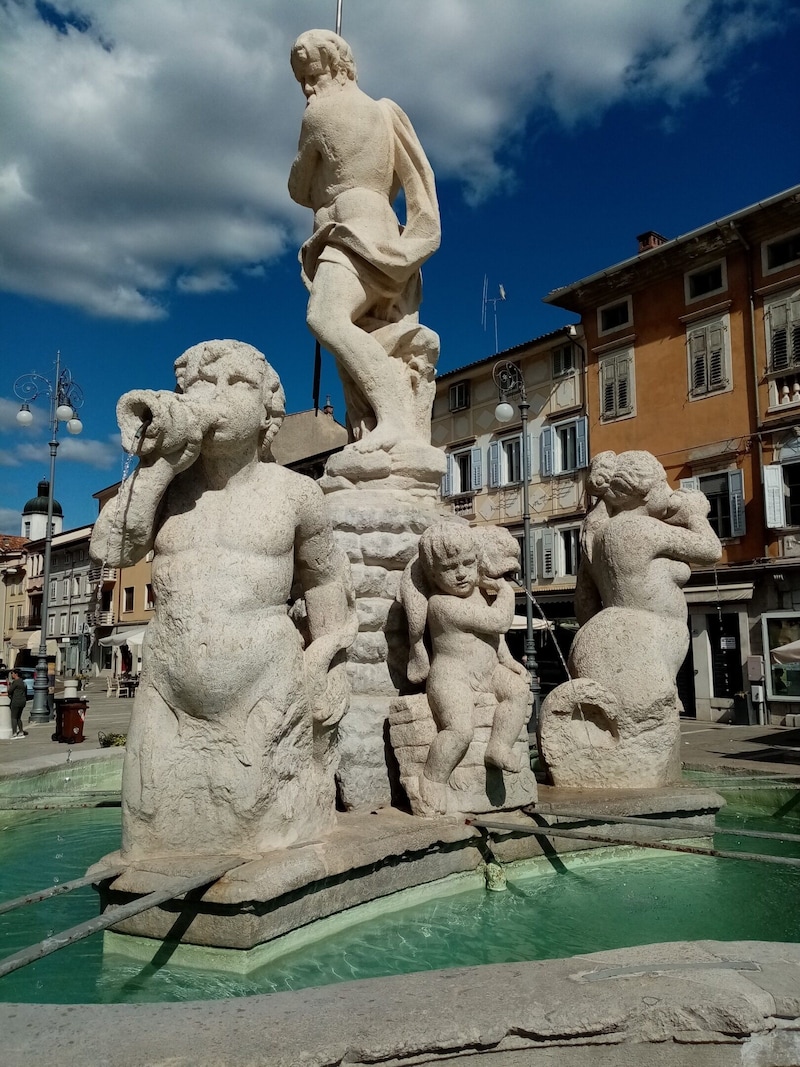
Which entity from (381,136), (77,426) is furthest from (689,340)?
(381,136)

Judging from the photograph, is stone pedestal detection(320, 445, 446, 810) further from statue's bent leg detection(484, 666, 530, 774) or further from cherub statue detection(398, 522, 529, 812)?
statue's bent leg detection(484, 666, 530, 774)

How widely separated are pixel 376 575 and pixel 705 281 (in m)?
22.4

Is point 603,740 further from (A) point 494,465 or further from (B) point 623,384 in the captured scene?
(A) point 494,465

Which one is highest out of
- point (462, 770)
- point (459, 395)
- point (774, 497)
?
point (459, 395)

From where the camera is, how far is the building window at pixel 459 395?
102ft

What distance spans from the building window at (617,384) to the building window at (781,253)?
15.1ft

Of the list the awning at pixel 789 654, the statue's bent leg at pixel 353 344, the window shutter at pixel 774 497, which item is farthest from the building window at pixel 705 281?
the statue's bent leg at pixel 353 344

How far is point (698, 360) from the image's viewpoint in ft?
78.6

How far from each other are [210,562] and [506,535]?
1576 millimetres

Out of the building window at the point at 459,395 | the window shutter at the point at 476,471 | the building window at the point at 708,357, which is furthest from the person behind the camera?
the building window at the point at 459,395

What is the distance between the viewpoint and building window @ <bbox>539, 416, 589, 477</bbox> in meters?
27.3

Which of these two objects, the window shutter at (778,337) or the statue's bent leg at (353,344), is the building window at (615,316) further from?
the statue's bent leg at (353,344)

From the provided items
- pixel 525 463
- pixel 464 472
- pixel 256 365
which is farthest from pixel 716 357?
pixel 256 365

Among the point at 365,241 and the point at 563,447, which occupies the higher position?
the point at 563,447
